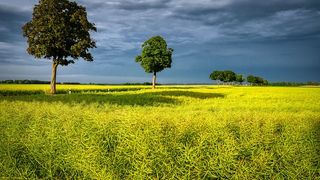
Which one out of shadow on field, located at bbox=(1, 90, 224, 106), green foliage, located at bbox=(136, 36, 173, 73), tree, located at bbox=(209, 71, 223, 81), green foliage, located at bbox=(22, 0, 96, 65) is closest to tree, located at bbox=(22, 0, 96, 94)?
green foliage, located at bbox=(22, 0, 96, 65)

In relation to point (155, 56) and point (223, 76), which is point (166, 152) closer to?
point (155, 56)

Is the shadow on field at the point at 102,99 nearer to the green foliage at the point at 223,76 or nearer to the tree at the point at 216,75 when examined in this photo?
the tree at the point at 216,75

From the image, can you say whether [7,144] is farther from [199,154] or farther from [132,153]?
[199,154]

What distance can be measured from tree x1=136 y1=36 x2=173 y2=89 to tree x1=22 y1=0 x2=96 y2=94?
83.8 feet

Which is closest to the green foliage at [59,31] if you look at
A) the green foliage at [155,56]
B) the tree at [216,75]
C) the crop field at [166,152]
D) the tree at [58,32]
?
the tree at [58,32]

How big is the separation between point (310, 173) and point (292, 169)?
10.6 inches

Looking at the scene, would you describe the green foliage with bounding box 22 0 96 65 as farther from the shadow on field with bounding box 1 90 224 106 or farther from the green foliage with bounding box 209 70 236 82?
the green foliage with bounding box 209 70 236 82

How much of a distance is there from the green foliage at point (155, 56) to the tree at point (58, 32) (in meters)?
25.6

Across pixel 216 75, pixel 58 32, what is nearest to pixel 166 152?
pixel 58 32

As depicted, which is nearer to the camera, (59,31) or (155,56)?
(59,31)

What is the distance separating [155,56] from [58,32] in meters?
30.3

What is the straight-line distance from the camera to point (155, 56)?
72188 millimetres

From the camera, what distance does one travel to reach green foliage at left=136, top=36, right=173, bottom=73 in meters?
72.1

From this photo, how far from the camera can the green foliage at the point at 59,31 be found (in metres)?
44.7
